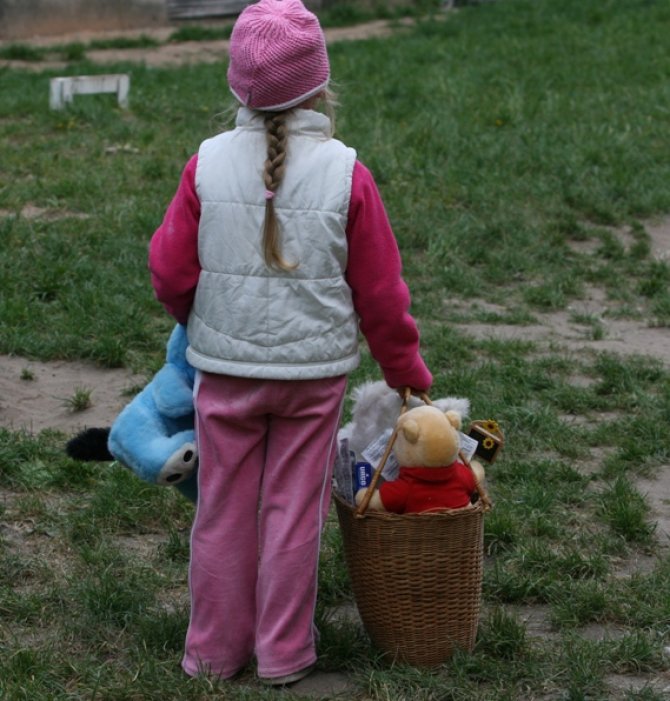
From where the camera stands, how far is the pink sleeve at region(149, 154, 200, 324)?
10.6 ft

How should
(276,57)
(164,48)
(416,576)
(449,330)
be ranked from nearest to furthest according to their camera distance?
(276,57) < (416,576) < (449,330) < (164,48)

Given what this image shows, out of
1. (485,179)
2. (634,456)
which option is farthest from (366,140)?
(634,456)

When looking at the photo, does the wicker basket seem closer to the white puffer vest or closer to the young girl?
the young girl

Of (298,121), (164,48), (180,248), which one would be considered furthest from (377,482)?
(164,48)

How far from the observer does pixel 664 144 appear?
31.2 feet

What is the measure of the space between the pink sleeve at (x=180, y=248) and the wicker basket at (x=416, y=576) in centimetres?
66

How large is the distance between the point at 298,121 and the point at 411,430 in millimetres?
811

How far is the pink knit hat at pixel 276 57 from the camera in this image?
10.2 ft

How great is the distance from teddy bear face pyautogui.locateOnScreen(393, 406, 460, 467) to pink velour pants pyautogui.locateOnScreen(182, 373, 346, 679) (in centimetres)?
18

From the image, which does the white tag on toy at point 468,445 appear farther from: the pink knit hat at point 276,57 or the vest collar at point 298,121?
the pink knit hat at point 276,57

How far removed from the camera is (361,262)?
128 inches

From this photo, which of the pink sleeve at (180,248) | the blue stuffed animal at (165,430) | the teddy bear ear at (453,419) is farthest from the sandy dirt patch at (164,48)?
the teddy bear ear at (453,419)

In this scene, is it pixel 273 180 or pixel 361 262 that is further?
pixel 361 262

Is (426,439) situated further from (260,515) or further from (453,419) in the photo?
(260,515)
